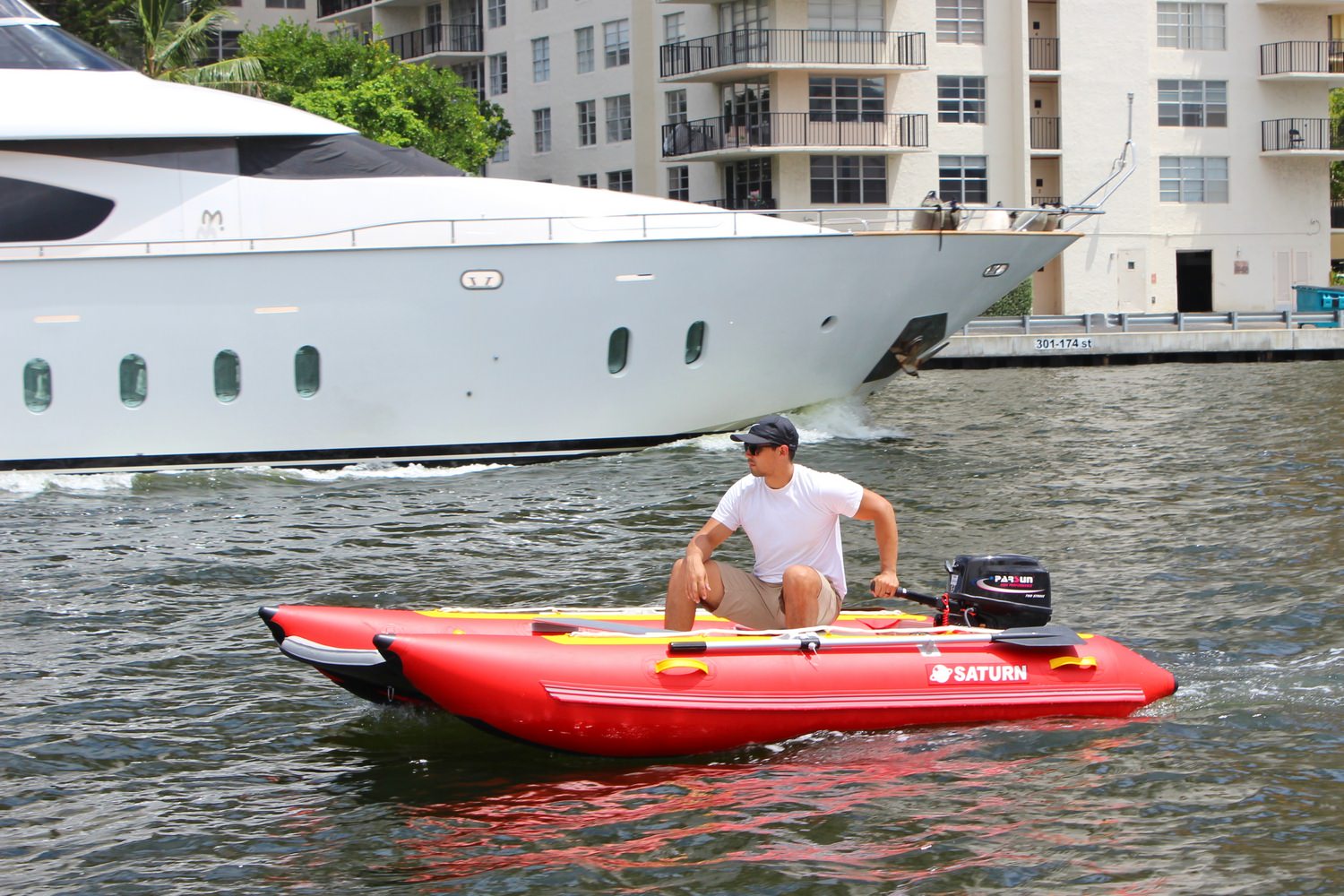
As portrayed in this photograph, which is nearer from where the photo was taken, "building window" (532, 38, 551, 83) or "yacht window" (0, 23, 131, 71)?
"yacht window" (0, 23, 131, 71)

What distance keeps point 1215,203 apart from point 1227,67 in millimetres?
4032

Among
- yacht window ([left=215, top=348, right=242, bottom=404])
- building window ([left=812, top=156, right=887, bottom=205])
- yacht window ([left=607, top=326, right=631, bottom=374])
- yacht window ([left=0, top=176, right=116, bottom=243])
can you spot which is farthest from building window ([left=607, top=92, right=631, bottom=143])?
yacht window ([left=0, top=176, right=116, bottom=243])

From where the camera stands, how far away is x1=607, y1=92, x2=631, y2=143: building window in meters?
52.2

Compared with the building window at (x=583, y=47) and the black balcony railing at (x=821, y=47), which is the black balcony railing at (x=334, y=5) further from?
the black balcony railing at (x=821, y=47)

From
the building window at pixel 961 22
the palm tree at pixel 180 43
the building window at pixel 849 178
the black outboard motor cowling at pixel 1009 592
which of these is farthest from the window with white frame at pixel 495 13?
the black outboard motor cowling at pixel 1009 592

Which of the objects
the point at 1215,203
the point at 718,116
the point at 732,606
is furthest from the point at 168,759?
the point at 1215,203

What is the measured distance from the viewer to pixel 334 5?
221 ft

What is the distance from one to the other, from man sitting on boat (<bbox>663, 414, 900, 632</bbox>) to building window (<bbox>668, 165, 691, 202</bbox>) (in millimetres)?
42360

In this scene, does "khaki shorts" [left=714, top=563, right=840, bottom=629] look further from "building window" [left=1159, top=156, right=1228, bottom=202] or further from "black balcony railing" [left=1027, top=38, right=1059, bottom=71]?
"building window" [left=1159, top=156, right=1228, bottom=202]

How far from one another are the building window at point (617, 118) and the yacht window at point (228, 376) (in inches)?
1380

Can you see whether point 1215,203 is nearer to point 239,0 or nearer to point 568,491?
point 568,491

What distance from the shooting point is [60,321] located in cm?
1794

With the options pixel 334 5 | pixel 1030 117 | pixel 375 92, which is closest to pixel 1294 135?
pixel 1030 117

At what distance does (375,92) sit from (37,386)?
26.9 metres
